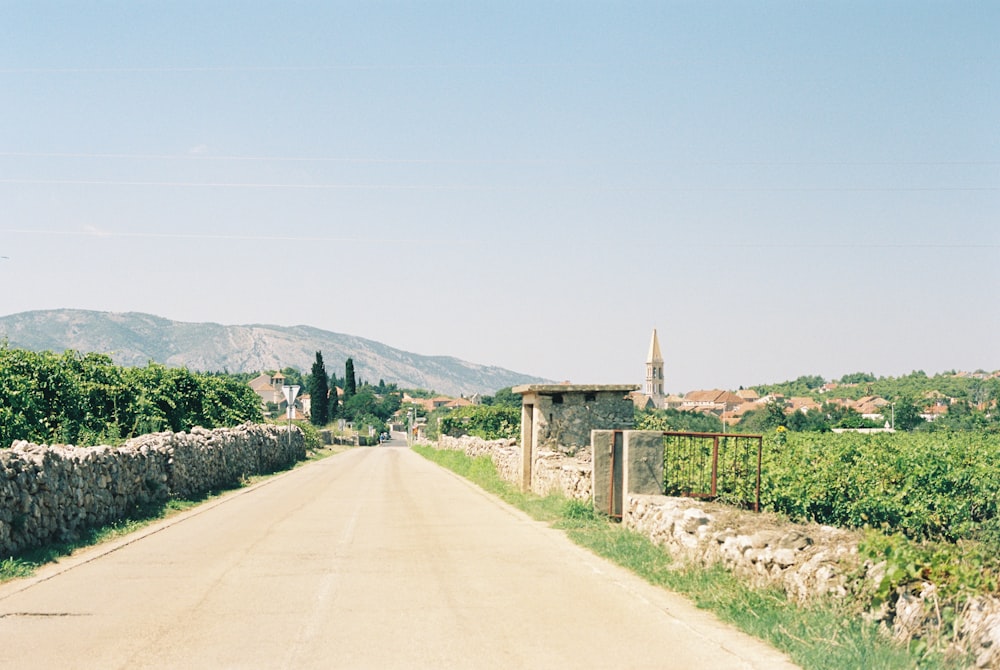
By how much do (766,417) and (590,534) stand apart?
218 ft

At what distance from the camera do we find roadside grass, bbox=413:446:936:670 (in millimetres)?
7594

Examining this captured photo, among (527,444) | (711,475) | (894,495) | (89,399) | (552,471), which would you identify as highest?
(89,399)

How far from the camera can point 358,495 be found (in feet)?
87.7

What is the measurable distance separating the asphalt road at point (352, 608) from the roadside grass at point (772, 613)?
0.23m

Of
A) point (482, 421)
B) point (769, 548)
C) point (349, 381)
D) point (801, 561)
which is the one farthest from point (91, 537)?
point (349, 381)

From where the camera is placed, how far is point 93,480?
16.4 meters

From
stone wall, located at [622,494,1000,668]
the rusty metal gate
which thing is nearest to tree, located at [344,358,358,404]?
the rusty metal gate

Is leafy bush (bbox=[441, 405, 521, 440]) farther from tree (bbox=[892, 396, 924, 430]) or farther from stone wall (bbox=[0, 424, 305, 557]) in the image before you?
stone wall (bbox=[0, 424, 305, 557])

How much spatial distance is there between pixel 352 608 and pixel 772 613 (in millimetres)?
4591

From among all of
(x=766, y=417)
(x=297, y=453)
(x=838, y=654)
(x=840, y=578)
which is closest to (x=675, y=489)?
(x=840, y=578)

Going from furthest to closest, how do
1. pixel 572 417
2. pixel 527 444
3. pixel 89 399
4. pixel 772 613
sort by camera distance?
pixel 89 399 < pixel 527 444 < pixel 572 417 < pixel 772 613

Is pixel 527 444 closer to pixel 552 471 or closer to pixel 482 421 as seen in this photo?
pixel 552 471

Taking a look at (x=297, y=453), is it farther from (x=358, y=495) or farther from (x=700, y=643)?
(x=700, y=643)

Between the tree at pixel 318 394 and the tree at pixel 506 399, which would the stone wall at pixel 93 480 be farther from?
the tree at pixel 318 394
